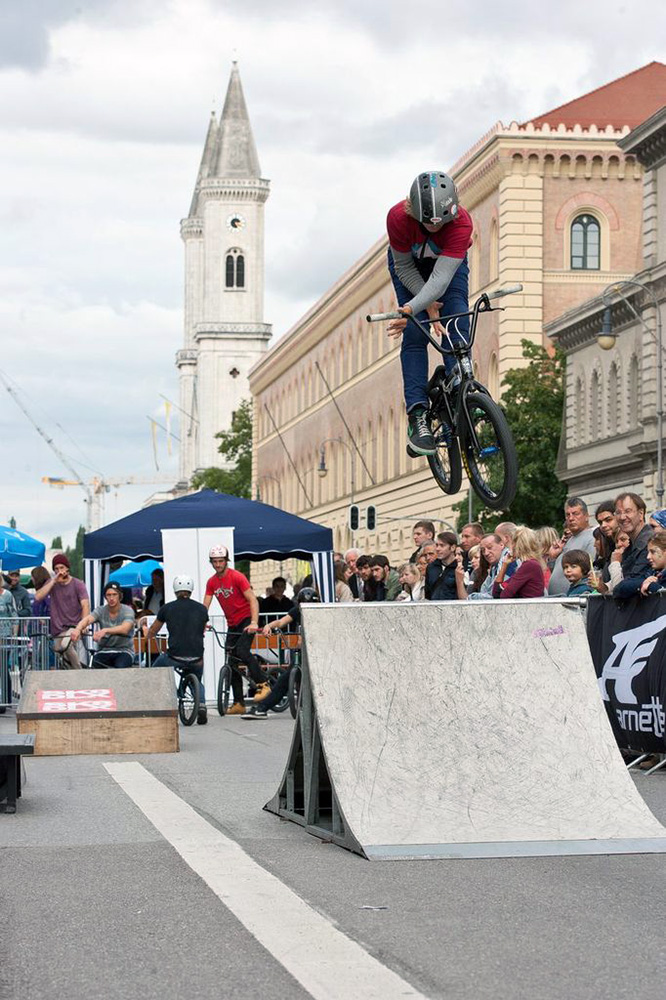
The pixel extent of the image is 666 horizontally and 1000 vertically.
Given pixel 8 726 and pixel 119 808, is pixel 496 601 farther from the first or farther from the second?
pixel 8 726

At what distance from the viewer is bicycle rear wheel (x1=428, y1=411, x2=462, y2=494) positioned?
34.1ft

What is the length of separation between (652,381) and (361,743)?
4852 cm

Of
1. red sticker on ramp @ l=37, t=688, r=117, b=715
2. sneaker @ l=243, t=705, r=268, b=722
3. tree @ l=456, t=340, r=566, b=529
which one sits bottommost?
sneaker @ l=243, t=705, r=268, b=722

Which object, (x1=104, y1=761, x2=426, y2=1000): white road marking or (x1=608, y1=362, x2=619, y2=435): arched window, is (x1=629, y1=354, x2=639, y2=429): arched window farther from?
(x1=104, y1=761, x2=426, y2=1000): white road marking

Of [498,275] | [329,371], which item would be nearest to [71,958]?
[498,275]

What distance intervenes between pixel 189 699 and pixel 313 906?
14.8 m

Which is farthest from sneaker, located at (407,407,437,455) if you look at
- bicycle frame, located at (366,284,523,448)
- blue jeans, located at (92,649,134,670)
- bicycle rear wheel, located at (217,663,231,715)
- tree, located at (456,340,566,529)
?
tree, located at (456,340,566,529)

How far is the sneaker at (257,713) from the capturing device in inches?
900

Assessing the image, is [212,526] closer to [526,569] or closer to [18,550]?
[18,550]

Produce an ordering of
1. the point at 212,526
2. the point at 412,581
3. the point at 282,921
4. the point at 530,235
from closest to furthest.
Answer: the point at 282,921 → the point at 412,581 → the point at 212,526 → the point at 530,235

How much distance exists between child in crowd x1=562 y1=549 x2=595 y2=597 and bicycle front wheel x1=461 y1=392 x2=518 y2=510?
17.9ft

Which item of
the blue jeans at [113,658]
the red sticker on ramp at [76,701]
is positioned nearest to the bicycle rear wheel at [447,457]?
the red sticker on ramp at [76,701]

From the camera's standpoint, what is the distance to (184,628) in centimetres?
2198

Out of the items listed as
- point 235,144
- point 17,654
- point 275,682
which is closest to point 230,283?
point 235,144
